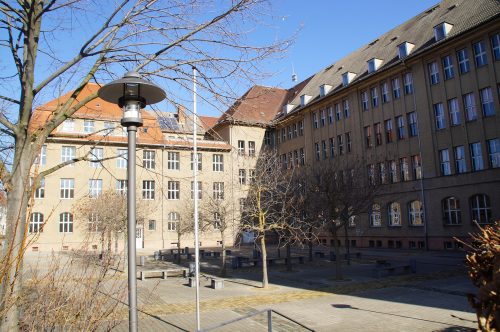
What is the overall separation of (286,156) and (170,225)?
15.9 meters

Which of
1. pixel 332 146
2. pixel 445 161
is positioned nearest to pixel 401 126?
pixel 445 161

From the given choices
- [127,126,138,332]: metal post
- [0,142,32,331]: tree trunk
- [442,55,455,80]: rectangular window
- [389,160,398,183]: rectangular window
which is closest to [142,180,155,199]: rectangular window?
[389,160,398,183]: rectangular window

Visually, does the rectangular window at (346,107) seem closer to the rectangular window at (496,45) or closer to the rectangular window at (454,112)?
the rectangular window at (454,112)

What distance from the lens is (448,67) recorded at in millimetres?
32625

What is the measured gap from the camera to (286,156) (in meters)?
52.3

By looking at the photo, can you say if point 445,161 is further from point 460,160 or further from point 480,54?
point 480,54

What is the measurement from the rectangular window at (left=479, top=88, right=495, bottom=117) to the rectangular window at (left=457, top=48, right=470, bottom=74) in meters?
2.21

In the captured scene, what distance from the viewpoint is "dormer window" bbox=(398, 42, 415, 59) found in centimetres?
3616

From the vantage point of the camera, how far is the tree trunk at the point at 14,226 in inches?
164

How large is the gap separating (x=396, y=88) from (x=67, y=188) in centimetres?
3318

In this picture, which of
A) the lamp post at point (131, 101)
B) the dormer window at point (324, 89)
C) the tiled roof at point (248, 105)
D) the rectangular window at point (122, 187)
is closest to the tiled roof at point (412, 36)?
the dormer window at point (324, 89)

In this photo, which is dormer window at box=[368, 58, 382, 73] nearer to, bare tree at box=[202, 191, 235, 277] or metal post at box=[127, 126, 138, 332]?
bare tree at box=[202, 191, 235, 277]

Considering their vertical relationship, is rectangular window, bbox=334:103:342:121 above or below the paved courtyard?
above

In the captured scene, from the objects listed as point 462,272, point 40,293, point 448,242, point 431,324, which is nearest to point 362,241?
point 448,242
